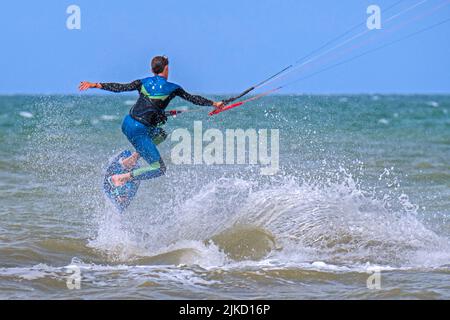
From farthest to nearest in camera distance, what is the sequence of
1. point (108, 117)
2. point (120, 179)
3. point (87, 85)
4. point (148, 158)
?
point (108, 117) < point (120, 179) < point (148, 158) < point (87, 85)

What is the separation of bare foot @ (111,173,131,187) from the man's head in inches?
47.7

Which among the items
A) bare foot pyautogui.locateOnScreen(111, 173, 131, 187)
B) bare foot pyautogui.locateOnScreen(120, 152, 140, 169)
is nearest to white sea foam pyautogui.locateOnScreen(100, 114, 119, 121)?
bare foot pyautogui.locateOnScreen(120, 152, 140, 169)

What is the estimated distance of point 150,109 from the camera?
10172 mm

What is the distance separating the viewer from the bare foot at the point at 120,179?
34.3ft

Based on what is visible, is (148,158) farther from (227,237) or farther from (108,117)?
(108,117)

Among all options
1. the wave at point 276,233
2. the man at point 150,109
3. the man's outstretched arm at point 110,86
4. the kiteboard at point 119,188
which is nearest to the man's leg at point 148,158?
the man at point 150,109

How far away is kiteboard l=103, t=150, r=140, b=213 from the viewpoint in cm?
1073

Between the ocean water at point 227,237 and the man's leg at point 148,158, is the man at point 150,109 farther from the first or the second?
Result: the ocean water at point 227,237

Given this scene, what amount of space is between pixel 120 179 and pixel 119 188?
0.27 m

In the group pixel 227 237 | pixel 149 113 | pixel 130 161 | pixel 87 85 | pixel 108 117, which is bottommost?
pixel 227 237

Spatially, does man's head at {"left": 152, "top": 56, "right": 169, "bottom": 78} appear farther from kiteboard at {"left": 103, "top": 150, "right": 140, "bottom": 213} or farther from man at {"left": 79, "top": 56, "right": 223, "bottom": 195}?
kiteboard at {"left": 103, "top": 150, "right": 140, "bottom": 213}

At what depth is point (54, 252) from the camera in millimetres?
10188

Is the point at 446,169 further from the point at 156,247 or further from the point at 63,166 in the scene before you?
the point at 156,247

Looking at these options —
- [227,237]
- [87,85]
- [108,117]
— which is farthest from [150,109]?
[108,117]
